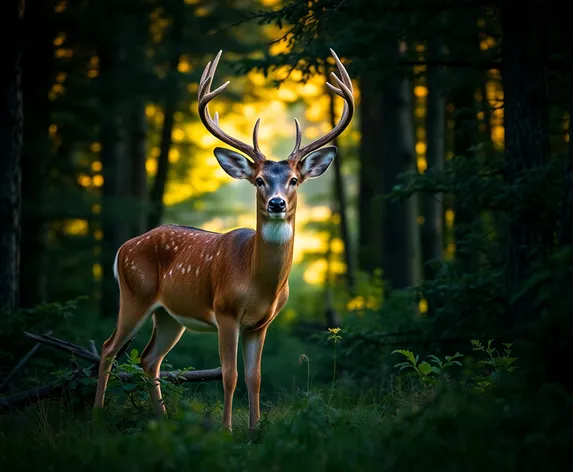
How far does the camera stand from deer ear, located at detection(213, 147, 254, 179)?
7242 millimetres

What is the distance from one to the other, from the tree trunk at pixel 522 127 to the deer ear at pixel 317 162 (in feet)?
5.72

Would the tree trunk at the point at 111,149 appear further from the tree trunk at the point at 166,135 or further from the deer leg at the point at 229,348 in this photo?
the deer leg at the point at 229,348

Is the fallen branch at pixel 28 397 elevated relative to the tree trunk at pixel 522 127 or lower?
lower

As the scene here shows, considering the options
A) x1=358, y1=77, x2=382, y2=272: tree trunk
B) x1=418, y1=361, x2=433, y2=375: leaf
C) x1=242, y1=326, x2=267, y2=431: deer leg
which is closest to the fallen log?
x1=242, y1=326, x2=267, y2=431: deer leg

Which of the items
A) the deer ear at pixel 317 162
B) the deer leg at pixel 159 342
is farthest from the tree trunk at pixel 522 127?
the deer leg at pixel 159 342

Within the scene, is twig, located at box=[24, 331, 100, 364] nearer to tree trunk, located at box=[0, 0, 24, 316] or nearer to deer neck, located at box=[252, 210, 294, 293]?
deer neck, located at box=[252, 210, 294, 293]

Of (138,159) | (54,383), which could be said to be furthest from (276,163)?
(138,159)

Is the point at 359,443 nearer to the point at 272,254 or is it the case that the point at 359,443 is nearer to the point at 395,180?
the point at 272,254

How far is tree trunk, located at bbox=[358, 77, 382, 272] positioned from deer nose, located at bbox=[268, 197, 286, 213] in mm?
12679

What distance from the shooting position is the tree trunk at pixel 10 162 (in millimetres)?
10008

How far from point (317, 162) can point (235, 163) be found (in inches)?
29.4

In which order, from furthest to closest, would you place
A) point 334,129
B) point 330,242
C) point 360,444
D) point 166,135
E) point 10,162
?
point 330,242 → point 166,135 → point 10,162 → point 334,129 → point 360,444

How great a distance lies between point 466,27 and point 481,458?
645 centimetres

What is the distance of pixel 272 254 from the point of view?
267 inches
